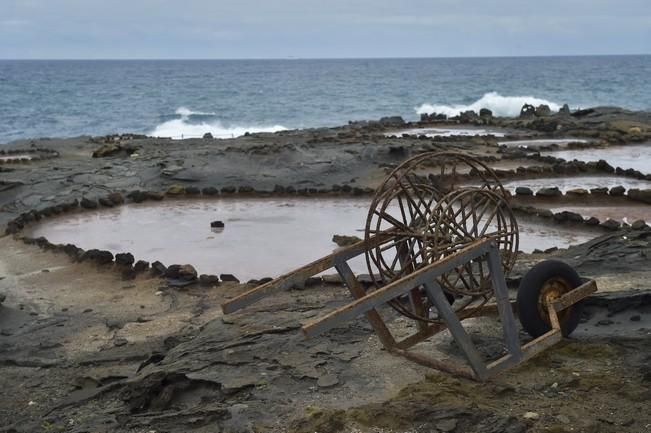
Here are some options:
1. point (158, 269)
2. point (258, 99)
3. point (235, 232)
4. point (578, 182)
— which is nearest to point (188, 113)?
point (258, 99)

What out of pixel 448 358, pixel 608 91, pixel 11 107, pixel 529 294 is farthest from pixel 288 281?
pixel 608 91

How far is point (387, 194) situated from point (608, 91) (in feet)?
262

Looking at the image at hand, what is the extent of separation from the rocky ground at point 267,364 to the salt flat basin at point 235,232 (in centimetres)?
120

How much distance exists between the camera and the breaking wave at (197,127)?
159ft

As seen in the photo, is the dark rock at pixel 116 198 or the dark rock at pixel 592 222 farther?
the dark rock at pixel 116 198

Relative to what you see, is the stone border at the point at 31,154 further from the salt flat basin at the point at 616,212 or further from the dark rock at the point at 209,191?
the salt flat basin at the point at 616,212

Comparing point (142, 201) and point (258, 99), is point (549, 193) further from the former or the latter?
point (258, 99)

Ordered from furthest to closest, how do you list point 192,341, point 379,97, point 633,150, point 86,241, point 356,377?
point 379,97
point 633,150
point 86,241
point 192,341
point 356,377

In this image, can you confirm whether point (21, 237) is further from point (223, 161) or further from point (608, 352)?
point (608, 352)

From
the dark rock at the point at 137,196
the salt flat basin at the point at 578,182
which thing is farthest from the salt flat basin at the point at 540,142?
the dark rock at the point at 137,196

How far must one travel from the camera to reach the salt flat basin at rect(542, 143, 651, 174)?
20253 millimetres

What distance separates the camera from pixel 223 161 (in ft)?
64.0

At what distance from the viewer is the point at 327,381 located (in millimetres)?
5887

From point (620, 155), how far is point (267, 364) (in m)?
18.3
